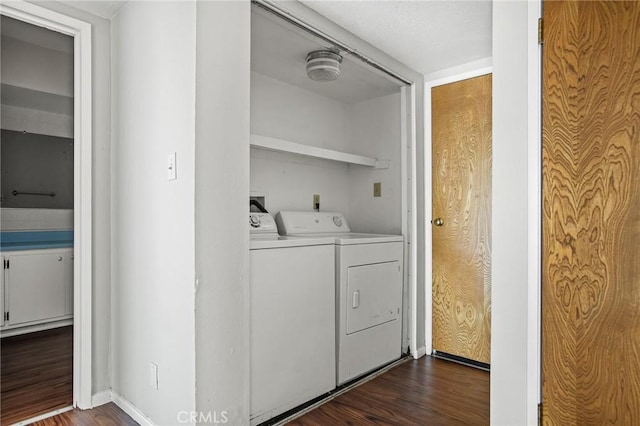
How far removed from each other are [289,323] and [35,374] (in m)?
1.82

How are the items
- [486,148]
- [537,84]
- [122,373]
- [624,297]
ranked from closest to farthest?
[624,297] < [537,84] < [122,373] < [486,148]

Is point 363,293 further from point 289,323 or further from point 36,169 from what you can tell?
point 36,169

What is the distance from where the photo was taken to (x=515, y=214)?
149cm

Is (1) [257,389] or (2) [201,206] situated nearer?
(2) [201,206]

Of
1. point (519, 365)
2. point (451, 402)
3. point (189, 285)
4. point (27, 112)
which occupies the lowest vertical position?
point (451, 402)

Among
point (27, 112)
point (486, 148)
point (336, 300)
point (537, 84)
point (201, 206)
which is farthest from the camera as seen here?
point (27, 112)

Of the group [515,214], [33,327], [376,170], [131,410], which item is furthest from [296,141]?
[33,327]

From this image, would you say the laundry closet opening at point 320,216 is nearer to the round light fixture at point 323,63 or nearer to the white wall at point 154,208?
the round light fixture at point 323,63

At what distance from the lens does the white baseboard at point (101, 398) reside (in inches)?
82.5

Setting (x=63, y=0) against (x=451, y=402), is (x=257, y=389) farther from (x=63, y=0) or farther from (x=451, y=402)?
(x=63, y=0)

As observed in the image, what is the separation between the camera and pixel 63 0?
1979mm

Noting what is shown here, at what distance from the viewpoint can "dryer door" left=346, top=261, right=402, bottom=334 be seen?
2.44 m

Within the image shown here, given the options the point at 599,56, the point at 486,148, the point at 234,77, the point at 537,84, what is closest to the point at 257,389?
the point at 234,77

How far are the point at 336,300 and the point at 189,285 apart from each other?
1.04 meters
